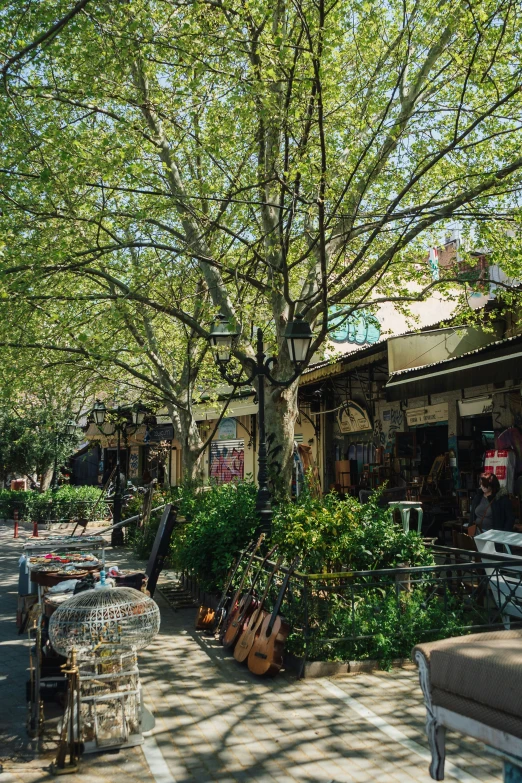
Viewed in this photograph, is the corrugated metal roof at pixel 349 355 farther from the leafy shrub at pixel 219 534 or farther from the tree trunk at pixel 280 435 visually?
the leafy shrub at pixel 219 534

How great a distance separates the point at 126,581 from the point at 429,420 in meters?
9.32

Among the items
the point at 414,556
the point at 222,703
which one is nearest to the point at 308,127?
the point at 414,556

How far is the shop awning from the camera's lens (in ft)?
32.7

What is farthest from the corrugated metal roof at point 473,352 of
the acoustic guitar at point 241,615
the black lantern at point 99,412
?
the black lantern at point 99,412

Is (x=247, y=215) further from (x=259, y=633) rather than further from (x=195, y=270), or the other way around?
(x=259, y=633)

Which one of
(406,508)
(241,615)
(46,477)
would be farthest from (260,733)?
(46,477)

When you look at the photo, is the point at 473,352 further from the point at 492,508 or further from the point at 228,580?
the point at 228,580

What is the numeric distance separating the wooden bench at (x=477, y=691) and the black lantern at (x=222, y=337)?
673cm

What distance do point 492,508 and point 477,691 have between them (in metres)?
7.58

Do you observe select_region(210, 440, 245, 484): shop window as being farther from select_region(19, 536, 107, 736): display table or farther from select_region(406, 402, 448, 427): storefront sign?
select_region(19, 536, 107, 736): display table

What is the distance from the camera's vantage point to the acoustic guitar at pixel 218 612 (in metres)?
8.33

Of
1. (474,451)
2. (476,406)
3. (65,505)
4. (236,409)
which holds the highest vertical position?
(236,409)

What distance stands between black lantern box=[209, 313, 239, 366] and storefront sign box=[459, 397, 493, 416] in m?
5.86

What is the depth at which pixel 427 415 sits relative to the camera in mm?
15367
